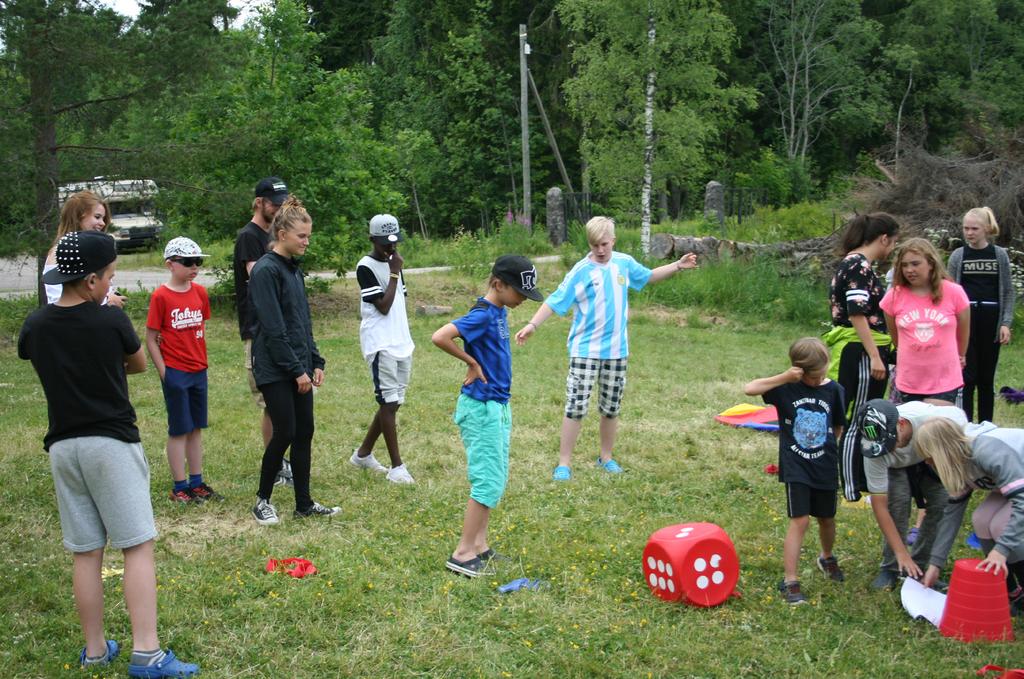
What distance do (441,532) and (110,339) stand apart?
8.38ft

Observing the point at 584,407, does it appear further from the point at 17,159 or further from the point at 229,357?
the point at 17,159

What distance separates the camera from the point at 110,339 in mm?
3848

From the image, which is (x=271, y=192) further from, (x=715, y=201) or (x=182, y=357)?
(x=715, y=201)

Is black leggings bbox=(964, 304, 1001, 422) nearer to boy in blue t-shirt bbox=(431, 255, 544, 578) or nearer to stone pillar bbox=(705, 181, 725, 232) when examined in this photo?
boy in blue t-shirt bbox=(431, 255, 544, 578)

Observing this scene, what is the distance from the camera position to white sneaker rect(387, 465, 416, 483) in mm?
6838

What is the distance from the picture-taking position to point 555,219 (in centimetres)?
2255

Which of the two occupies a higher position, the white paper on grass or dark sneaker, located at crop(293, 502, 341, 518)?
dark sneaker, located at crop(293, 502, 341, 518)

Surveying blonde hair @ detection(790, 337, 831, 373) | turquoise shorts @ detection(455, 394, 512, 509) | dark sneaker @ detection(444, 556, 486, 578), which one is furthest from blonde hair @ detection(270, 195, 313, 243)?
blonde hair @ detection(790, 337, 831, 373)

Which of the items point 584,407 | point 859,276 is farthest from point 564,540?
point 859,276

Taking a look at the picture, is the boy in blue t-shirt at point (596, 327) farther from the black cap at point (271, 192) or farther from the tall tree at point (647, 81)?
the tall tree at point (647, 81)

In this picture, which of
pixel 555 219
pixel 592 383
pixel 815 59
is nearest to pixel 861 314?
pixel 592 383

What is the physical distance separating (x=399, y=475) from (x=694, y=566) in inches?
108

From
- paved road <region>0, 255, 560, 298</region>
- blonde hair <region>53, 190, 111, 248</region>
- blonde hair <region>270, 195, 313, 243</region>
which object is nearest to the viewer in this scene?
blonde hair <region>53, 190, 111, 248</region>

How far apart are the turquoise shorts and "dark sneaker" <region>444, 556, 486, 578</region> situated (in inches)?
13.0
